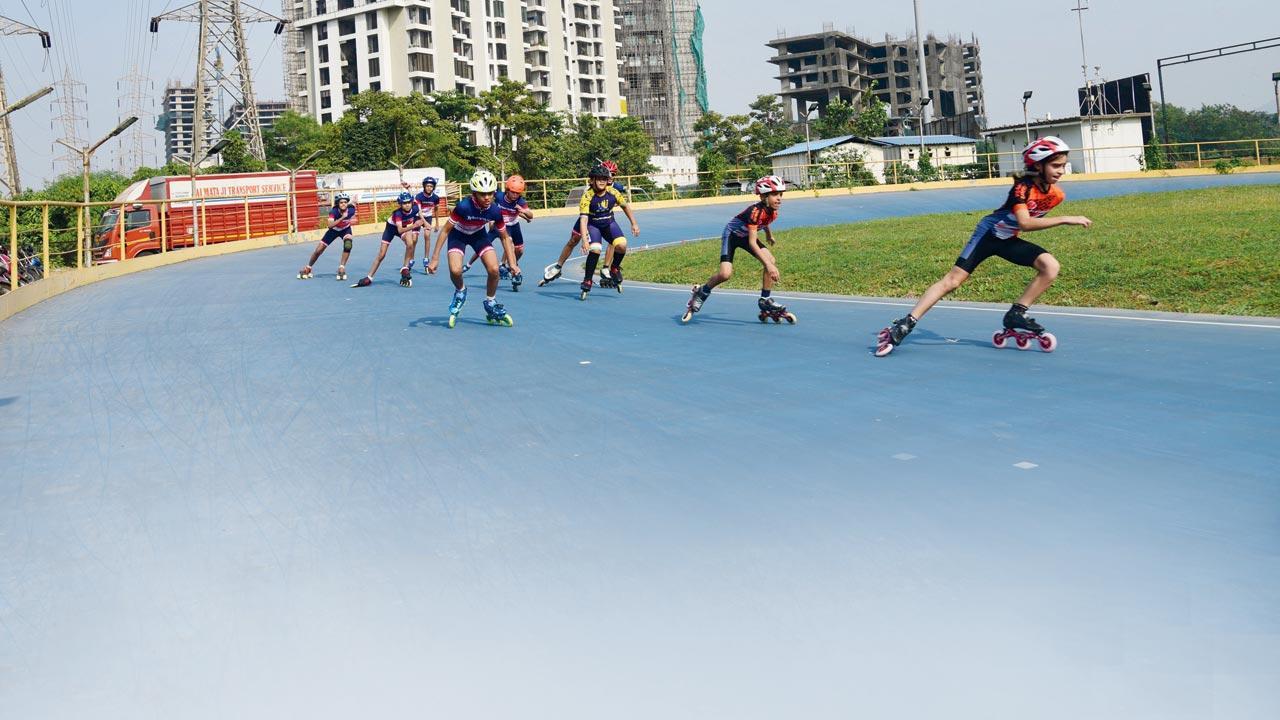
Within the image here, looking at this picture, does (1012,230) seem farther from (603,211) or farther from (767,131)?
(767,131)

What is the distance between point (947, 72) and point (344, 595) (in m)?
193

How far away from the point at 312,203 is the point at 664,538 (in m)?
41.7

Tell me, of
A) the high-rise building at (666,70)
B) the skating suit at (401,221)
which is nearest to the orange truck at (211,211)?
the skating suit at (401,221)

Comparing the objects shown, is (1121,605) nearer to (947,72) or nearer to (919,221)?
(919,221)

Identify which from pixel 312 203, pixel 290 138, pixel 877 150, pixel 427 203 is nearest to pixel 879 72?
pixel 877 150

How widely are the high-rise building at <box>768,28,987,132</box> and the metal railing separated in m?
60.3

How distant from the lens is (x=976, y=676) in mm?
3514

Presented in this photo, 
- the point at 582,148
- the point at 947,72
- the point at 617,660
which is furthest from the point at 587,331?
the point at 947,72

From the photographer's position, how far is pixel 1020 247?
9.97 metres

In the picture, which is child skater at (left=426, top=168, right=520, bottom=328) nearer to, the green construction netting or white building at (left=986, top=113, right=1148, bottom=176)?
white building at (left=986, top=113, right=1148, bottom=176)

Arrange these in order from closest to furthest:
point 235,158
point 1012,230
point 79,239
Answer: point 1012,230 → point 79,239 → point 235,158

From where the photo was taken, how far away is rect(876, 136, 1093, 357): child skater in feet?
31.2

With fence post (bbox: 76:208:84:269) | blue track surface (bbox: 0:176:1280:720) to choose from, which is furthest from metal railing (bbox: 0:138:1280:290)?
blue track surface (bbox: 0:176:1280:720)

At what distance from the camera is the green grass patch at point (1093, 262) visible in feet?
41.8
